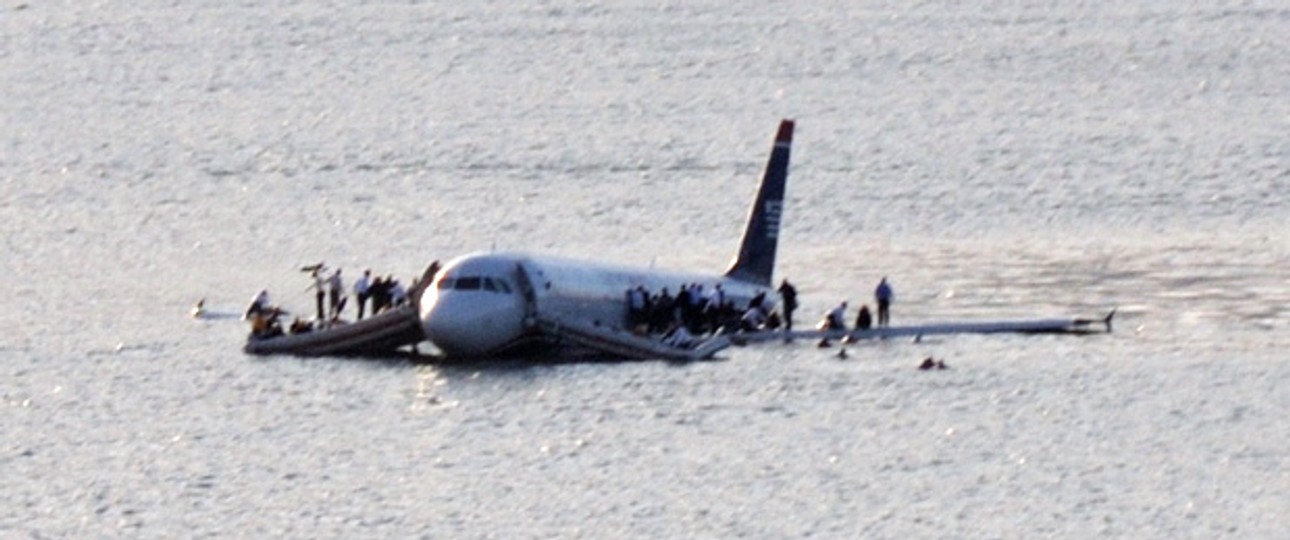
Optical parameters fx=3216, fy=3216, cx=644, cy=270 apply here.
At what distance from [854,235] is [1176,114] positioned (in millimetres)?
45288

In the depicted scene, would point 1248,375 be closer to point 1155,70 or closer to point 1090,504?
point 1090,504

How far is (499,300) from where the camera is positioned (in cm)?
6831

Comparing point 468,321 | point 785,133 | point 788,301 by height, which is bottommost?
point 468,321

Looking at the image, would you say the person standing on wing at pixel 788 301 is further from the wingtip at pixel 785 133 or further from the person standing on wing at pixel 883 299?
the wingtip at pixel 785 133

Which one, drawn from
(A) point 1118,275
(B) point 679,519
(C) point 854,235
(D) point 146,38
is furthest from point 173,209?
(D) point 146,38

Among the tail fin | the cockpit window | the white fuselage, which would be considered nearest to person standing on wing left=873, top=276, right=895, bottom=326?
the tail fin

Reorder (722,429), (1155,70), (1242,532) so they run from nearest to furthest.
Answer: (1242,532)
(722,429)
(1155,70)

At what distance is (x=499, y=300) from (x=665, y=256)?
2393cm

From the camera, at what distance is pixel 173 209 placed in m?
108

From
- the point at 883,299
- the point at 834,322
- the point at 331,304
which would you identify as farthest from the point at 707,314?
the point at 331,304

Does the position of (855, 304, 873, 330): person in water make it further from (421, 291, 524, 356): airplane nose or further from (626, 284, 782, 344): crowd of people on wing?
(421, 291, 524, 356): airplane nose

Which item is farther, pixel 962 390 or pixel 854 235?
pixel 854 235

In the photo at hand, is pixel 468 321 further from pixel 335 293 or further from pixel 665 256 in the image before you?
pixel 665 256

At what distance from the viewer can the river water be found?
173ft
